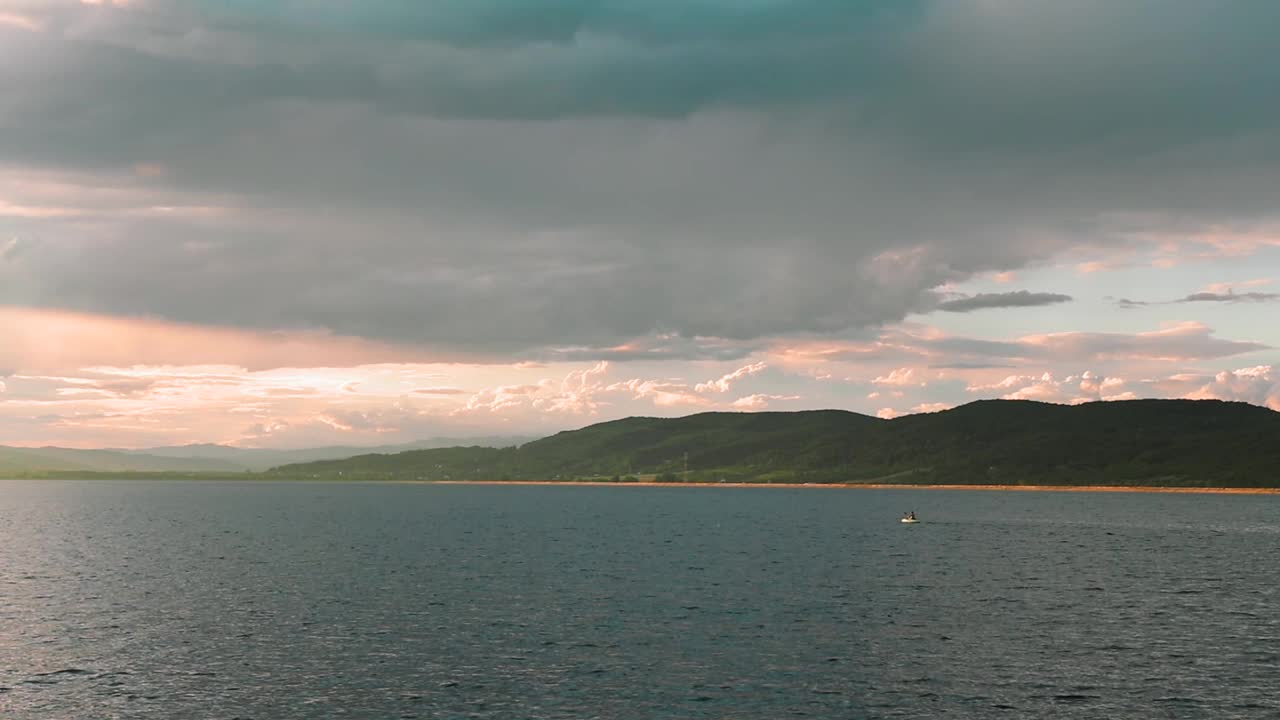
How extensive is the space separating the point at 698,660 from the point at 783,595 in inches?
1634

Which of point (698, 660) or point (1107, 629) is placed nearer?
point (698, 660)

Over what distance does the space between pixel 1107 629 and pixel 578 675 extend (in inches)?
1939

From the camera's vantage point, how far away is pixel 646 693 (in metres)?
67.7

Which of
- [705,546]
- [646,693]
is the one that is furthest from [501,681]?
[705,546]

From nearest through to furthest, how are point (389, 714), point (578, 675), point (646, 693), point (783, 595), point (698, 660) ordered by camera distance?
point (389, 714) → point (646, 693) → point (578, 675) → point (698, 660) → point (783, 595)

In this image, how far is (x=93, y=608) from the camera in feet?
347

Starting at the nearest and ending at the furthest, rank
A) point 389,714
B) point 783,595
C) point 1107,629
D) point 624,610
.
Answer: point 389,714 → point 1107,629 → point 624,610 → point 783,595

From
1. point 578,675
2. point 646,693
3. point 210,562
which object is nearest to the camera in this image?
point 646,693

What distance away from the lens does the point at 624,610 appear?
105125 mm

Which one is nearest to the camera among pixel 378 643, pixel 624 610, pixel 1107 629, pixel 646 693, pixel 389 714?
pixel 389 714

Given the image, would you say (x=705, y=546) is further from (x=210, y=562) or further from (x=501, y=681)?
(x=501, y=681)

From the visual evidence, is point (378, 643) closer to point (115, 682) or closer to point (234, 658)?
point (234, 658)

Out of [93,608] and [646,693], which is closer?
[646,693]

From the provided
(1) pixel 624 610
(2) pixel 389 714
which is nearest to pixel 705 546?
(1) pixel 624 610
